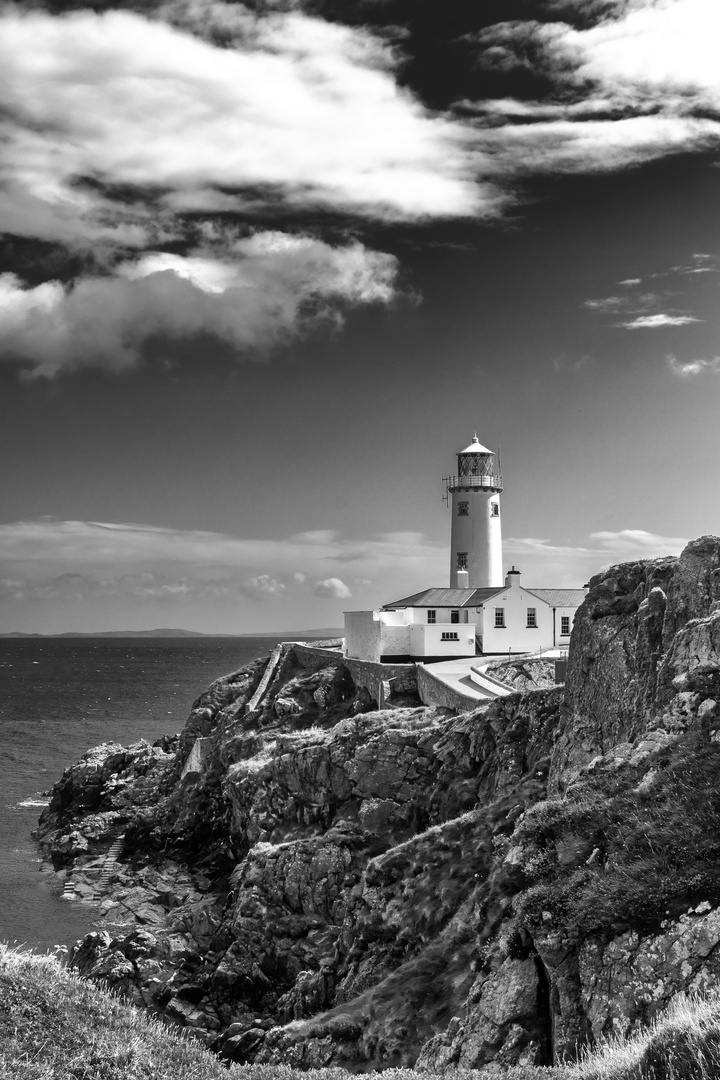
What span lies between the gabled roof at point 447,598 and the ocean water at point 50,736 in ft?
86.6

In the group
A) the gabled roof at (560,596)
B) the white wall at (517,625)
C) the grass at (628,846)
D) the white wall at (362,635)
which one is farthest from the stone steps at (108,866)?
the grass at (628,846)

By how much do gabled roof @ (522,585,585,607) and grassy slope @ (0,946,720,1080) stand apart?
45426 mm

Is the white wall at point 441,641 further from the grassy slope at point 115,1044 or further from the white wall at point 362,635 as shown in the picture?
the grassy slope at point 115,1044

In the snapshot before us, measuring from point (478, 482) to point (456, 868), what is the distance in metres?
42.1

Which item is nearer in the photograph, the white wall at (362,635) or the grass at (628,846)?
the grass at (628,846)

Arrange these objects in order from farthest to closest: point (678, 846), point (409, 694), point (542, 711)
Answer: point (409, 694) < point (542, 711) < point (678, 846)

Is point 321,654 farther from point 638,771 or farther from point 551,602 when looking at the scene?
point 638,771

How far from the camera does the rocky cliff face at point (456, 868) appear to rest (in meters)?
13.3

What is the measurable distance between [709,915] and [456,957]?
9.34 m

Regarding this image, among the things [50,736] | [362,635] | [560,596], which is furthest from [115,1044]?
[50,736]

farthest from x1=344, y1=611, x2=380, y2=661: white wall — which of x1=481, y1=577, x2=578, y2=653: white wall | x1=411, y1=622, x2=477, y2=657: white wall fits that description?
x1=481, y1=577, x2=578, y2=653: white wall

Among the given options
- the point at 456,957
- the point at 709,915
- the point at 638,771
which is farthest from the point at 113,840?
the point at 709,915

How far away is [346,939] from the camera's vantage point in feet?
84.8

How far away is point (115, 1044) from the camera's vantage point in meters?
11.7
